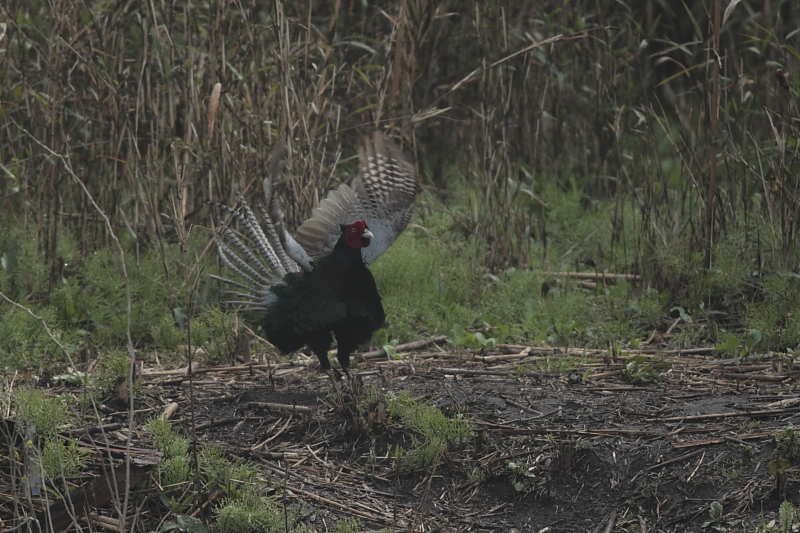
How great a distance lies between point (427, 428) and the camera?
3.90m

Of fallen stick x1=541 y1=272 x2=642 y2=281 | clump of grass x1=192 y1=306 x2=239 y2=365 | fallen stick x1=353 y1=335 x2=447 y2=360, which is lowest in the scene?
fallen stick x1=353 y1=335 x2=447 y2=360

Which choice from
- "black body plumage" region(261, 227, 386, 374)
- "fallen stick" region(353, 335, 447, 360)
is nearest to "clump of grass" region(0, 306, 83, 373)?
"black body plumage" region(261, 227, 386, 374)

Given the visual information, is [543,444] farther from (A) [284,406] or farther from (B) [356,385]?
(A) [284,406]

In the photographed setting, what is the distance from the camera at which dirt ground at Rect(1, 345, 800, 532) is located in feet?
11.6

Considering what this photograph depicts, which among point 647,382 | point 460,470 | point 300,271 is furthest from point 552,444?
point 300,271

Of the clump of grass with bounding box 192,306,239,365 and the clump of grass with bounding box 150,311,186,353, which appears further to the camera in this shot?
the clump of grass with bounding box 150,311,186,353

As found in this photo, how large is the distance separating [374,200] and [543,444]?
2.09 metres

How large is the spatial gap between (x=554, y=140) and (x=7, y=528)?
5.48m

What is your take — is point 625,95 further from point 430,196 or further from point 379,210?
point 379,210

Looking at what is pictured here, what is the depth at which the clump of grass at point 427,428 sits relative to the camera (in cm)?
380

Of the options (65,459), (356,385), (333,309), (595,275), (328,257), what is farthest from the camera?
(595,275)

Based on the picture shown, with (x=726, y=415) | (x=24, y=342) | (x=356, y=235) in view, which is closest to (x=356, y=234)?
(x=356, y=235)

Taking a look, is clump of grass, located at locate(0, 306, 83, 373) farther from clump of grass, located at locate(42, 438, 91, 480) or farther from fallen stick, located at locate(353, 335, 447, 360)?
fallen stick, located at locate(353, 335, 447, 360)

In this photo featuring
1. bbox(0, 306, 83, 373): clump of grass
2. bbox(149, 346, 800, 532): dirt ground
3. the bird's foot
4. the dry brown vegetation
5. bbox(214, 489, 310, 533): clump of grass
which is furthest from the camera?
bbox(0, 306, 83, 373): clump of grass
